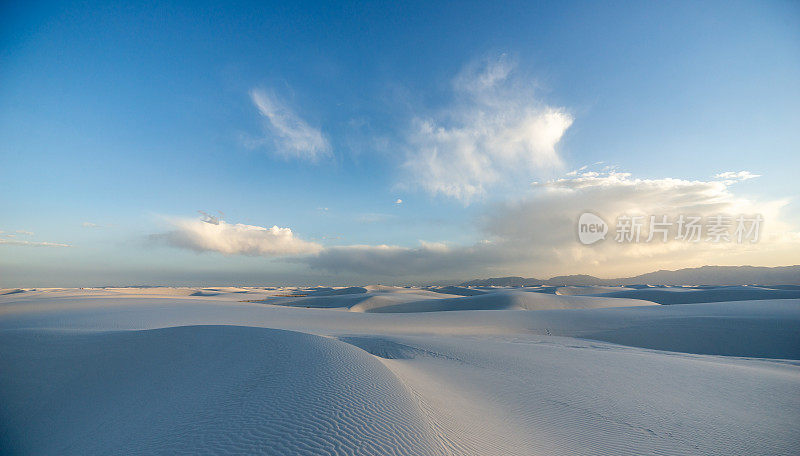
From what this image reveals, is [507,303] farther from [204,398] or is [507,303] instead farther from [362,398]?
[204,398]

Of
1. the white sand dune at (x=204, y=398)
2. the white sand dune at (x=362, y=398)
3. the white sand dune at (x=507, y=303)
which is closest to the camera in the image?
the white sand dune at (x=204, y=398)

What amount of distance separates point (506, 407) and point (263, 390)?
3411mm

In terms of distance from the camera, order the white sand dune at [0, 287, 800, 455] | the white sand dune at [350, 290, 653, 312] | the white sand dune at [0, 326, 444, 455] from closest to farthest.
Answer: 1. the white sand dune at [0, 326, 444, 455]
2. the white sand dune at [0, 287, 800, 455]
3. the white sand dune at [350, 290, 653, 312]

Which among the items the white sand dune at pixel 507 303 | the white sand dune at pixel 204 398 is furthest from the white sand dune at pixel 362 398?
the white sand dune at pixel 507 303

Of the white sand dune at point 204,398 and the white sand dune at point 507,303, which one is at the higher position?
the white sand dune at point 204,398

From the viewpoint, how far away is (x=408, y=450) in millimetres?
2857

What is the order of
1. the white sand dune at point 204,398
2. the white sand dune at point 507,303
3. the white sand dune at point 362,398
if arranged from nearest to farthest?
the white sand dune at point 204,398
the white sand dune at point 362,398
the white sand dune at point 507,303

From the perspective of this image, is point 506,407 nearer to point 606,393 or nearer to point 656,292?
point 606,393

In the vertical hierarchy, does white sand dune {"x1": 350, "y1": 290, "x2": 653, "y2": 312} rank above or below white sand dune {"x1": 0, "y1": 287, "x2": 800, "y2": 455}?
below

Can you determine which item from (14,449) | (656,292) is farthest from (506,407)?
(656,292)

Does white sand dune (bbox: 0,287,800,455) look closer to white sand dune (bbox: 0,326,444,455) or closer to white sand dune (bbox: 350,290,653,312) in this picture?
white sand dune (bbox: 0,326,444,455)

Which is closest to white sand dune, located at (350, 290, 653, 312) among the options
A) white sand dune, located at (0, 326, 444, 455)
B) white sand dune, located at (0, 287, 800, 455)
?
white sand dune, located at (0, 287, 800, 455)

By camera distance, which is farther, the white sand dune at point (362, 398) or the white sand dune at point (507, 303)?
the white sand dune at point (507, 303)

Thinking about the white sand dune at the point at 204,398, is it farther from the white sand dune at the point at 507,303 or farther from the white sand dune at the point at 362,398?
the white sand dune at the point at 507,303
